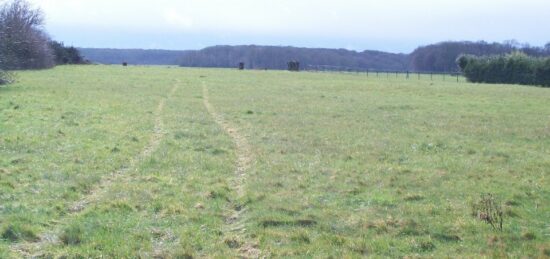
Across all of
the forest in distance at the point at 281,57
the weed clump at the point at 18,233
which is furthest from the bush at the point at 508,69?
the forest in distance at the point at 281,57

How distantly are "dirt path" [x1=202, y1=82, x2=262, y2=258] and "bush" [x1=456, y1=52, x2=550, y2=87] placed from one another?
194 ft

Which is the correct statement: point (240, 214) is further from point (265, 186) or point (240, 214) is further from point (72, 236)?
point (72, 236)

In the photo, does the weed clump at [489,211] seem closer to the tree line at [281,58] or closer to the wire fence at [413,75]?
the wire fence at [413,75]

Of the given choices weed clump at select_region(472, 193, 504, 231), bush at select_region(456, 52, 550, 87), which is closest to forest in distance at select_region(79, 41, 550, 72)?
bush at select_region(456, 52, 550, 87)

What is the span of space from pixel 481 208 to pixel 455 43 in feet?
481

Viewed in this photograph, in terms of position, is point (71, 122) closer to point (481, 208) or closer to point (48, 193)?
point (48, 193)

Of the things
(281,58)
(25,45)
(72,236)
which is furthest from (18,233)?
(281,58)

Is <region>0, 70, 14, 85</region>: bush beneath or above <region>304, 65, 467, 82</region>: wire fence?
above

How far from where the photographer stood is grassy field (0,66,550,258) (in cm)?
812

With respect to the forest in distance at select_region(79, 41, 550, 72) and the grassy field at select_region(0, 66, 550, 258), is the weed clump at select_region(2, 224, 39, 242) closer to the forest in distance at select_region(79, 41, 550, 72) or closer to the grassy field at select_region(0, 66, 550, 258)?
the grassy field at select_region(0, 66, 550, 258)

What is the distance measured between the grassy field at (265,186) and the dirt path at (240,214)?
0.04 m

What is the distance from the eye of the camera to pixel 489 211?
30.6 ft

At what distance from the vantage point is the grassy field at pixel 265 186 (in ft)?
26.7

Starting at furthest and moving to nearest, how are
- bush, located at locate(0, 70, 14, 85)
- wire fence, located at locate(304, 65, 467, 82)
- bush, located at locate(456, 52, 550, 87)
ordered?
wire fence, located at locate(304, 65, 467, 82)
bush, located at locate(456, 52, 550, 87)
bush, located at locate(0, 70, 14, 85)
